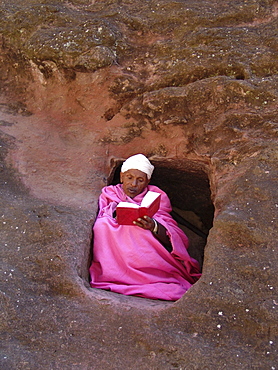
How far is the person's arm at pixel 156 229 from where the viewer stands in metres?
2.80

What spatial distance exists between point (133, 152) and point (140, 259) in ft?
3.69

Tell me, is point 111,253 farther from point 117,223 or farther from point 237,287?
point 237,287

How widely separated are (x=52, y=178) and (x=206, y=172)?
4.18ft

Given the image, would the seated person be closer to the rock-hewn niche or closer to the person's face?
the person's face

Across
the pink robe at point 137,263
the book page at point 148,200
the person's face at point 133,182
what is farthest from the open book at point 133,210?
the person's face at point 133,182

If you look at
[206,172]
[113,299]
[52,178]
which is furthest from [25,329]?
[206,172]

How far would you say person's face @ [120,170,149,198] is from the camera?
3385mm

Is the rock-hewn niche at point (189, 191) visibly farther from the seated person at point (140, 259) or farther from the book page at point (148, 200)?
the book page at point (148, 200)

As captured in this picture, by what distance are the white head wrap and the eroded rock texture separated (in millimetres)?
151

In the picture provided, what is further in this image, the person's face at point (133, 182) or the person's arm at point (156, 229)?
the person's face at point (133, 182)

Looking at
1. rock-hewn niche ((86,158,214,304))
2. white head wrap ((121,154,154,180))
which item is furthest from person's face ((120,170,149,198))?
rock-hewn niche ((86,158,214,304))

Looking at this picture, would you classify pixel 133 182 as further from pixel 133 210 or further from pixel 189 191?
pixel 189 191

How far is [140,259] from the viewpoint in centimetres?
279

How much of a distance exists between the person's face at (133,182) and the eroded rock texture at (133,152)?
17 cm
